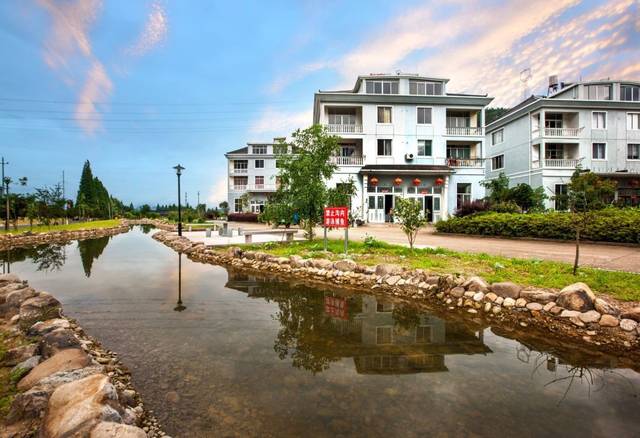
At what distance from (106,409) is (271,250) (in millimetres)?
9629

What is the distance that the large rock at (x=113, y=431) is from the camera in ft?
7.40

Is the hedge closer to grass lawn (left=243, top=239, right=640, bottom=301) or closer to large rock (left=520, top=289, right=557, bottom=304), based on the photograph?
grass lawn (left=243, top=239, right=640, bottom=301)

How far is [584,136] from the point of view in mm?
27672

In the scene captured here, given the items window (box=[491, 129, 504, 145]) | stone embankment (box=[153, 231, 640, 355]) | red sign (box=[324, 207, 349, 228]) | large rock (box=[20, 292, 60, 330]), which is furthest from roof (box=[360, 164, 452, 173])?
large rock (box=[20, 292, 60, 330])

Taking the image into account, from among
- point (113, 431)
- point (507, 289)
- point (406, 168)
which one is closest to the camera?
point (113, 431)

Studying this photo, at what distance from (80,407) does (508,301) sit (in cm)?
661

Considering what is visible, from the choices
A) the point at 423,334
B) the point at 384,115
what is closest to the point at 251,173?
the point at 384,115

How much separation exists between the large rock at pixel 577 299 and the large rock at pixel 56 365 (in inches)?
283

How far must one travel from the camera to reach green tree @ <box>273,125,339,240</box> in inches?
499

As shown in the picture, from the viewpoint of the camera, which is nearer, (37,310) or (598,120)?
(37,310)

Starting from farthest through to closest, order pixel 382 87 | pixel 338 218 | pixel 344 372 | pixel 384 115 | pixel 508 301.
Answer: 1. pixel 382 87
2. pixel 384 115
3. pixel 338 218
4. pixel 508 301
5. pixel 344 372

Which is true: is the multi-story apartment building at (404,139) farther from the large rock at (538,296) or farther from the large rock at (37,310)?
the large rock at (37,310)

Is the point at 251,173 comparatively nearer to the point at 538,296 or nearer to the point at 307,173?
the point at 307,173

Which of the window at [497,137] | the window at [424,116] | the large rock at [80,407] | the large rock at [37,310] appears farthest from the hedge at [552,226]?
the window at [497,137]
